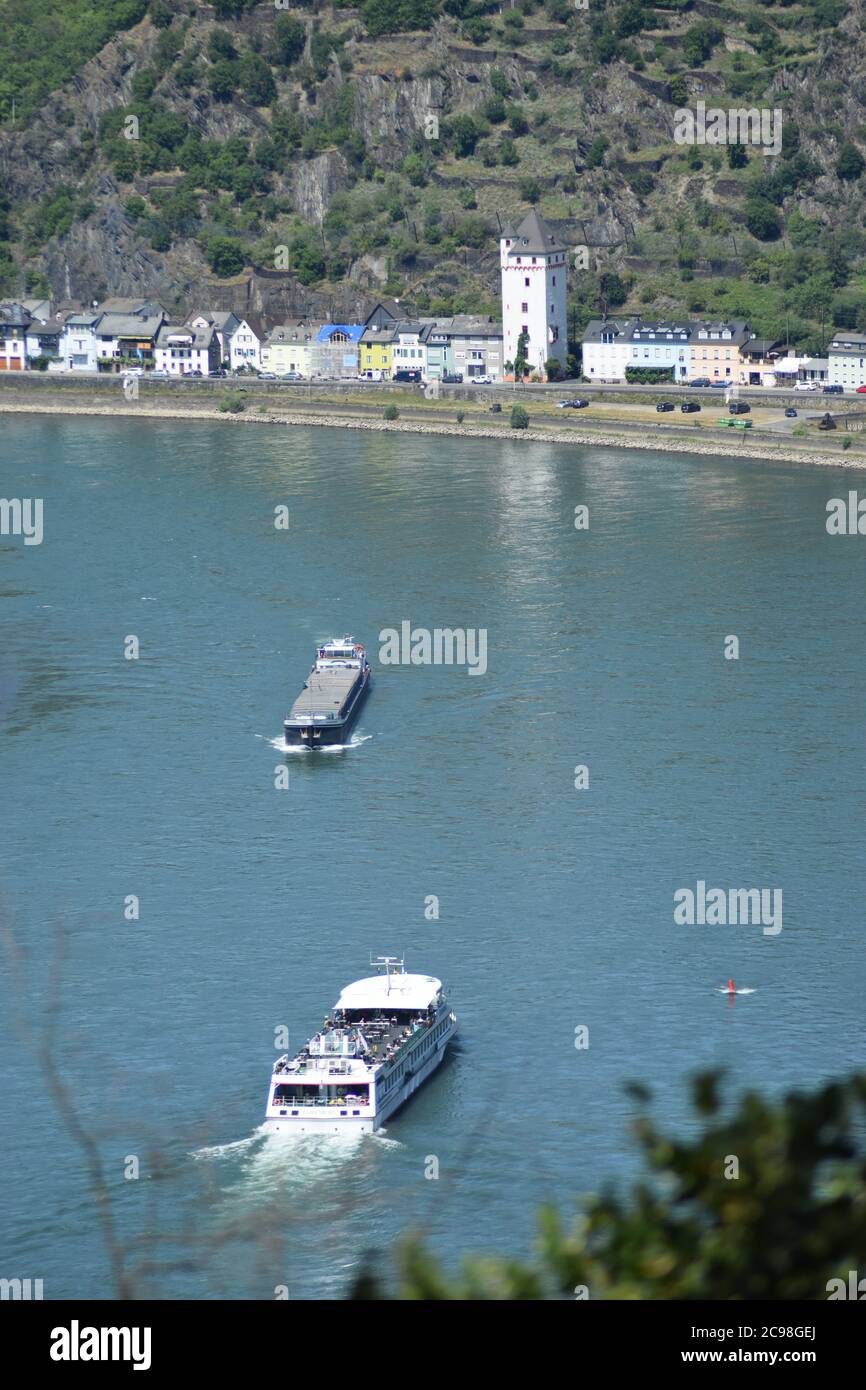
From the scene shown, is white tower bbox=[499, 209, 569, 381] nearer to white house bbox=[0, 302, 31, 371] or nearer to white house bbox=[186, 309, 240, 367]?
white house bbox=[186, 309, 240, 367]

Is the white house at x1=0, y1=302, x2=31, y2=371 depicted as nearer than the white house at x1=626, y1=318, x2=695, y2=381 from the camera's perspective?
No

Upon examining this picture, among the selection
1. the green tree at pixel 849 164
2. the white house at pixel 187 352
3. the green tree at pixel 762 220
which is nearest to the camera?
the white house at pixel 187 352

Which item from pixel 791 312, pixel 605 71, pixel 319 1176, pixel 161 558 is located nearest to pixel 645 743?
pixel 319 1176

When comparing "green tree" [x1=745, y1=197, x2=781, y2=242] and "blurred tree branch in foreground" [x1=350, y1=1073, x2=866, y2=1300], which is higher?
"green tree" [x1=745, y1=197, x2=781, y2=242]

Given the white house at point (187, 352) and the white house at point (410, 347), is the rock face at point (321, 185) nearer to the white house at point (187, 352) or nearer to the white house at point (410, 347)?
the white house at point (187, 352)

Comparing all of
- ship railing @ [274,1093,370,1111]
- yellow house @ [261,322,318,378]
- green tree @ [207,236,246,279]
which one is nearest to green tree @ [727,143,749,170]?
yellow house @ [261,322,318,378]

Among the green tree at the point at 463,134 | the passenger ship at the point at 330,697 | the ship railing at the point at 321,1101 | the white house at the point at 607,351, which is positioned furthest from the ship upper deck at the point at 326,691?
the green tree at the point at 463,134
